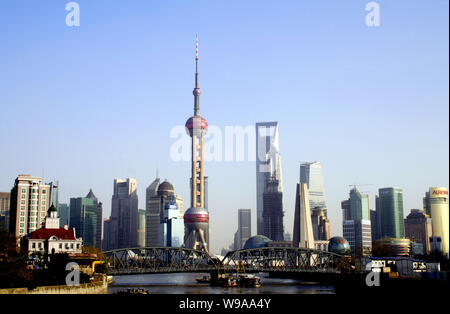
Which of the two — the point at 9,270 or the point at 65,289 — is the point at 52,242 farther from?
the point at 65,289

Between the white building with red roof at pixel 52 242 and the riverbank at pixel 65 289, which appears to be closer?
the riverbank at pixel 65 289

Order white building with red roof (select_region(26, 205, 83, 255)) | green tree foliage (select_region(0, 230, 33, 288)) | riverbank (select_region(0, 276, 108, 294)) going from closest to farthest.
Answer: riverbank (select_region(0, 276, 108, 294))
green tree foliage (select_region(0, 230, 33, 288))
white building with red roof (select_region(26, 205, 83, 255))

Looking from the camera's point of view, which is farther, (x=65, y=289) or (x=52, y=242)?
(x=52, y=242)

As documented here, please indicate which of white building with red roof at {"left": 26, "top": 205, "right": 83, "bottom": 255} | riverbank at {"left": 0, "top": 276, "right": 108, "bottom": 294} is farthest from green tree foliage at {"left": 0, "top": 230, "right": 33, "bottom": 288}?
white building with red roof at {"left": 26, "top": 205, "right": 83, "bottom": 255}

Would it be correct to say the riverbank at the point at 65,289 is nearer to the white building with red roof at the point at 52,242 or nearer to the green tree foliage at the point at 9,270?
the green tree foliage at the point at 9,270

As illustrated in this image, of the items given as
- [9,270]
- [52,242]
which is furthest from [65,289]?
[52,242]

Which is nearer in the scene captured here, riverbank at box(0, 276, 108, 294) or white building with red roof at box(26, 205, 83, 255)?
riverbank at box(0, 276, 108, 294)

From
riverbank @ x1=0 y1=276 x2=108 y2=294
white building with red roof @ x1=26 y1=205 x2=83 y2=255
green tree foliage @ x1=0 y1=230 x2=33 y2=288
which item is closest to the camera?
riverbank @ x1=0 y1=276 x2=108 y2=294

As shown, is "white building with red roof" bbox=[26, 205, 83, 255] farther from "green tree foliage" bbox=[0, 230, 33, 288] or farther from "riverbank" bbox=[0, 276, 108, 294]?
"green tree foliage" bbox=[0, 230, 33, 288]

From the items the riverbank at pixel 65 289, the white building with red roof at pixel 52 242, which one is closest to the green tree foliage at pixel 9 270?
the riverbank at pixel 65 289
